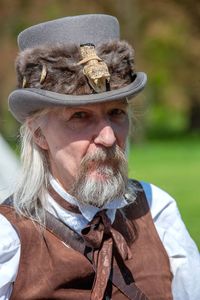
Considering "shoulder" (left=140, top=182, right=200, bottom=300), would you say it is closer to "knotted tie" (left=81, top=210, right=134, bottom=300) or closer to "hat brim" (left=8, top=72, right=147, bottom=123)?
"knotted tie" (left=81, top=210, right=134, bottom=300)

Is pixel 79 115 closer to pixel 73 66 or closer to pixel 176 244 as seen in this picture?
pixel 73 66

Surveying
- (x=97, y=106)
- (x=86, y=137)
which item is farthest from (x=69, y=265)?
(x=97, y=106)

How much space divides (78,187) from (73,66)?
390 mm

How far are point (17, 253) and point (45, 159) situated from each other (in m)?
0.35

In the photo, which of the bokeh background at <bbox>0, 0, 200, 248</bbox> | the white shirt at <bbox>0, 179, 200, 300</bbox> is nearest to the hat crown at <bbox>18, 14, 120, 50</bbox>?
the white shirt at <bbox>0, 179, 200, 300</bbox>

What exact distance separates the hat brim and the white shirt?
0.89 feet

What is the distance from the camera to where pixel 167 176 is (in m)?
15.1

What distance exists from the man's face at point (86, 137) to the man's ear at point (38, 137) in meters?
0.03

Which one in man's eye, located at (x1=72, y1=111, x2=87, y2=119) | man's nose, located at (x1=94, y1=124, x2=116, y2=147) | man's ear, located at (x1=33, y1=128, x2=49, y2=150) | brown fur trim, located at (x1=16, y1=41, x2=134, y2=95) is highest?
brown fur trim, located at (x1=16, y1=41, x2=134, y2=95)

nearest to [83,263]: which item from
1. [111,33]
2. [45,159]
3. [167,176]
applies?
[45,159]

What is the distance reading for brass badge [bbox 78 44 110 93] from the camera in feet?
8.38

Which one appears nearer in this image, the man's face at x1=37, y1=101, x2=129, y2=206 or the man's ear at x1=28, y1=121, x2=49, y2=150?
the man's face at x1=37, y1=101, x2=129, y2=206

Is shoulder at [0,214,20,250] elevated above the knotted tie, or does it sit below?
above

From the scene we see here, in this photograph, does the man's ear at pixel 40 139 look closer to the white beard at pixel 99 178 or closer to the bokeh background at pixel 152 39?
the white beard at pixel 99 178
